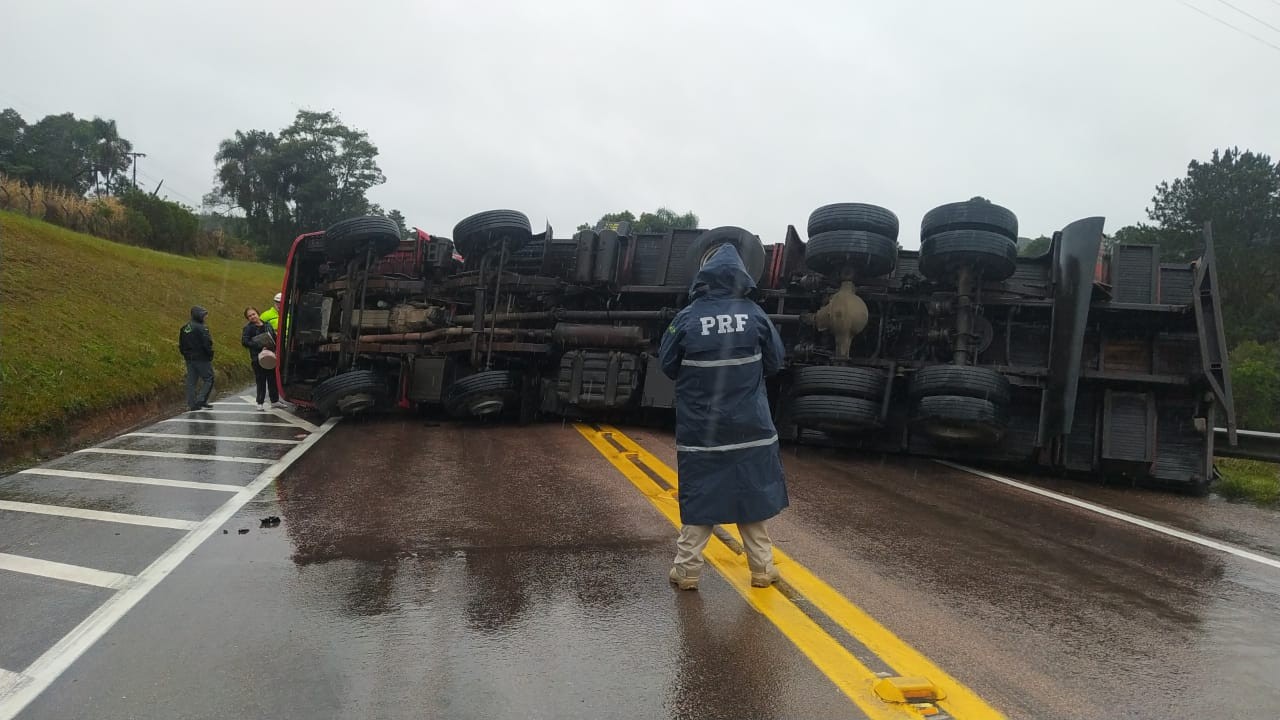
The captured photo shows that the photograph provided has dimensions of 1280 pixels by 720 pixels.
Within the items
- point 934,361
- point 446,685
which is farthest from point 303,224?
point 446,685

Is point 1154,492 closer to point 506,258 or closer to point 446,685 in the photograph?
point 446,685

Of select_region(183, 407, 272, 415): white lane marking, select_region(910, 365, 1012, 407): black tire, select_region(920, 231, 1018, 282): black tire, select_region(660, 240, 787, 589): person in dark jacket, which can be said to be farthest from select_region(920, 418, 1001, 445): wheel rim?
select_region(183, 407, 272, 415): white lane marking

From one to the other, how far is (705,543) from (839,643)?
85 centimetres

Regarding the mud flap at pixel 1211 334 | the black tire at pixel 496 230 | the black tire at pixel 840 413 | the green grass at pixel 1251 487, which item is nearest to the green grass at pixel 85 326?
the black tire at pixel 496 230

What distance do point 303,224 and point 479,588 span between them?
5385 centimetres

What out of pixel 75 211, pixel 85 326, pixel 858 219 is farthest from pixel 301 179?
pixel 858 219

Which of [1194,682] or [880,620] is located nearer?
[1194,682]

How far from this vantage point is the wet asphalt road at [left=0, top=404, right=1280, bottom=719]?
2793 mm

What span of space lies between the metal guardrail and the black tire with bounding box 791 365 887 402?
3419 mm

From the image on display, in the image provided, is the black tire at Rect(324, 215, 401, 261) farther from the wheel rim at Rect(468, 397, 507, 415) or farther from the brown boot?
the brown boot

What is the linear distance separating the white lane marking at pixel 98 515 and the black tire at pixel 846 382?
571cm

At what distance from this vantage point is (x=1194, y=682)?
2.91 metres

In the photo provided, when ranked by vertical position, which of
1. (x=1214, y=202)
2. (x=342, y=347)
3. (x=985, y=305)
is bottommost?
(x=342, y=347)

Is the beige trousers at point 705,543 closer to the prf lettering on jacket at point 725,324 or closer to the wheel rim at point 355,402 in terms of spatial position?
the prf lettering on jacket at point 725,324
